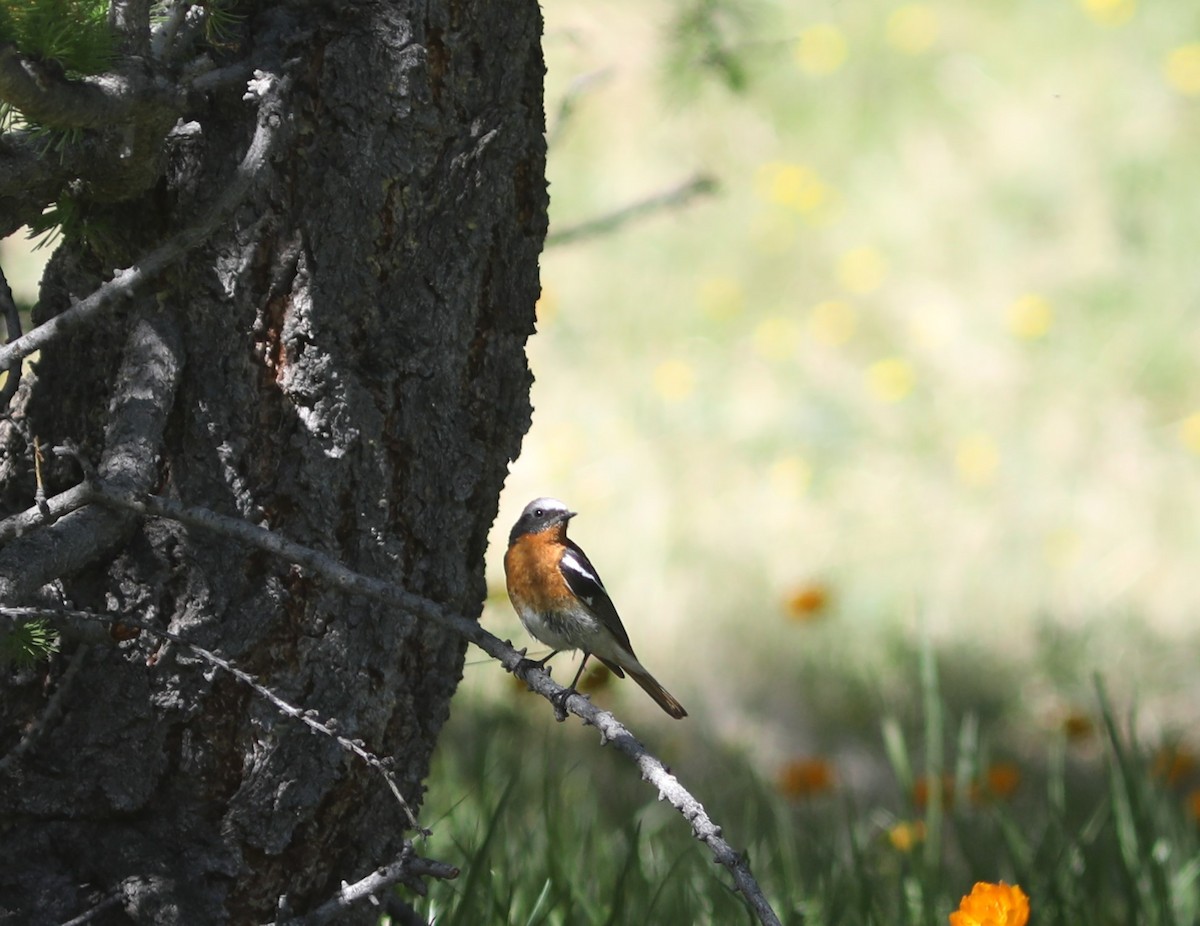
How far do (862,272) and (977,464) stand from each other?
57.5 inches

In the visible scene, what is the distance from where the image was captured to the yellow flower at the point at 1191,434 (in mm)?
6168

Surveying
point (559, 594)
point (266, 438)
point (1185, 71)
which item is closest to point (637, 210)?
point (559, 594)

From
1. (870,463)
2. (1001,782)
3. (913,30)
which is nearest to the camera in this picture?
(1001,782)

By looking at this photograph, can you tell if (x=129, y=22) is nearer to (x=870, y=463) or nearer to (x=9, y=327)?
(x=9, y=327)

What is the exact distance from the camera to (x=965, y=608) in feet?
18.0

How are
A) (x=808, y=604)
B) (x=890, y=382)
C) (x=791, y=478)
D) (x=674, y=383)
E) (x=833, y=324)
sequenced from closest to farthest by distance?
(x=808, y=604) < (x=791, y=478) < (x=890, y=382) < (x=674, y=383) < (x=833, y=324)

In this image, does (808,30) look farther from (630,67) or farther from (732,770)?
(732,770)

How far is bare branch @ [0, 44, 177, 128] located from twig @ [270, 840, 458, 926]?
100 centimetres

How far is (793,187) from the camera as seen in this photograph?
7730 millimetres

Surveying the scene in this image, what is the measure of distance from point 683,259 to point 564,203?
0.71 meters

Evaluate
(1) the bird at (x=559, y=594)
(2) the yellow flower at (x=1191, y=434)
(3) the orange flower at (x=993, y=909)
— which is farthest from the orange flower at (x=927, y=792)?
(2) the yellow flower at (x=1191, y=434)

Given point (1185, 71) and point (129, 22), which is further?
point (1185, 71)

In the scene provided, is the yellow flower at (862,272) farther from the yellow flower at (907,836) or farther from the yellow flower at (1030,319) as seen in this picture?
the yellow flower at (907,836)

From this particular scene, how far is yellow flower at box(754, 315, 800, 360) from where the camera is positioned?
22.9ft
